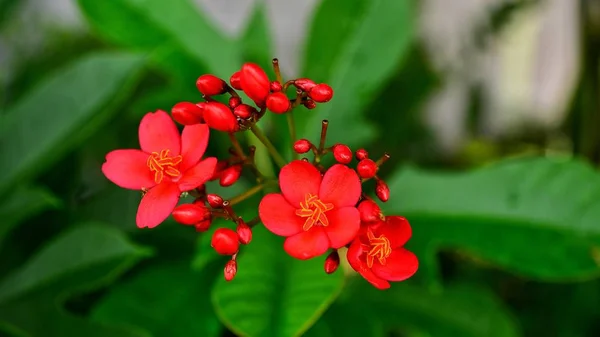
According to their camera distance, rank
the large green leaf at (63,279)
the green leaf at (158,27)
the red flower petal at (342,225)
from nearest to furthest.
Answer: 1. the red flower petal at (342,225)
2. the large green leaf at (63,279)
3. the green leaf at (158,27)

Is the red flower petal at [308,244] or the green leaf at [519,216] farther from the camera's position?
the green leaf at [519,216]

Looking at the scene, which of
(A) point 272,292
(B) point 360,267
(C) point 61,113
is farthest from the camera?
(C) point 61,113

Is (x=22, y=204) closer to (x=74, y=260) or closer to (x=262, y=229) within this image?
(x=74, y=260)

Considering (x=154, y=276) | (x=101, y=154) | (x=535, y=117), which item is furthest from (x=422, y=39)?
(x=154, y=276)

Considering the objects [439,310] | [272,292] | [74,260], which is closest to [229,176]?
[272,292]

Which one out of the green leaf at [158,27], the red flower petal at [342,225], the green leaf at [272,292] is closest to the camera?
the red flower petal at [342,225]

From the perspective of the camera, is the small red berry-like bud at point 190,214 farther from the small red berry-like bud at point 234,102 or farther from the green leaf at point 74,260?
the green leaf at point 74,260

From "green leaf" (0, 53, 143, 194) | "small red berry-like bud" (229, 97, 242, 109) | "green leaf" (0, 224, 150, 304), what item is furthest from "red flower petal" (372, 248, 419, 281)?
"green leaf" (0, 53, 143, 194)

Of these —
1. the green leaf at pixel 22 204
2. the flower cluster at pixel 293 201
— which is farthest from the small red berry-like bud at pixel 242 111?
the green leaf at pixel 22 204

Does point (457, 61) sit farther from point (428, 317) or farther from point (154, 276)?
point (154, 276)
